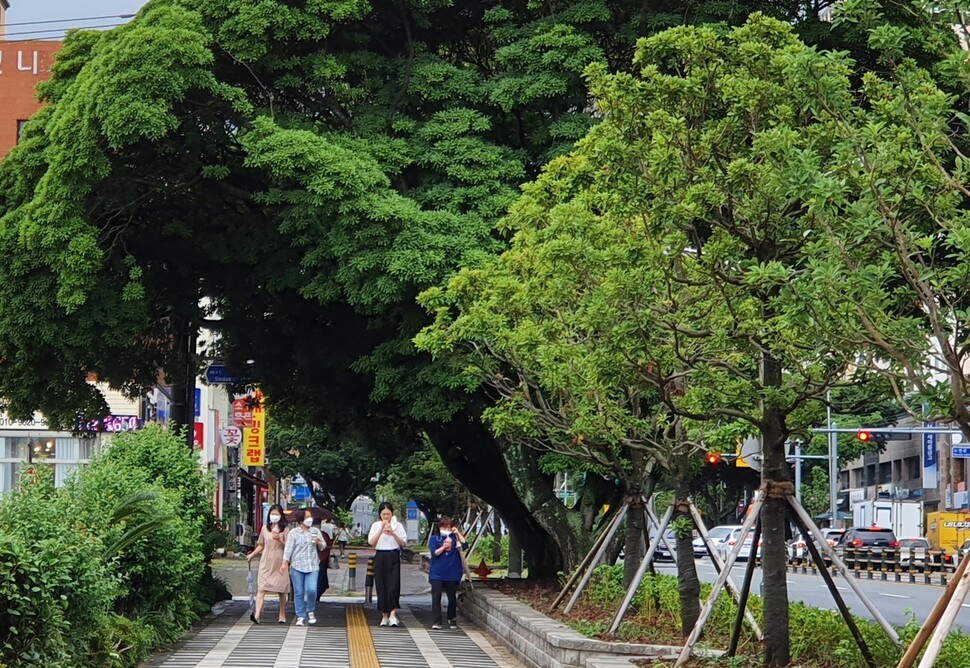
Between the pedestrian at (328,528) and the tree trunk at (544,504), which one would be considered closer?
the tree trunk at (544,504)

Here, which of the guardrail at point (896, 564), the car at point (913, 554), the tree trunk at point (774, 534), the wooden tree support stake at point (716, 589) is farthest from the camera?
the car at point (913, 554)

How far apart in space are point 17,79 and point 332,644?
32.2m

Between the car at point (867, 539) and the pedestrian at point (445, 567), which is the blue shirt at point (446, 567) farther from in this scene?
the car at point (867, 539)

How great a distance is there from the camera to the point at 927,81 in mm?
10281

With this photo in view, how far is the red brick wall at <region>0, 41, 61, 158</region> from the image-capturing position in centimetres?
4572

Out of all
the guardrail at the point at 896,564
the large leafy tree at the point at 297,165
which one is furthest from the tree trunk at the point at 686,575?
the guardrail at the point at 896,564

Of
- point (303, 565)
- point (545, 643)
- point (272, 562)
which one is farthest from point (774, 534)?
point (272, 562)

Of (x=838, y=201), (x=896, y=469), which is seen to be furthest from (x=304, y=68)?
(x=896, y=469)

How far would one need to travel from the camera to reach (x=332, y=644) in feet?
60.9

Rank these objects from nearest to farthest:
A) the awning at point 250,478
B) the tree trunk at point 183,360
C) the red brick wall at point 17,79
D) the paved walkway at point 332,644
→ the paved walkway at point 332,644, the tree trunk at point 183,360, the red brick wall at point 17,79, the awning at point 250,478

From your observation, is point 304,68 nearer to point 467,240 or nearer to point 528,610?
point 467,240

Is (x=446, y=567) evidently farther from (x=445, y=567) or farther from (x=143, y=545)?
(x=143, y=545)

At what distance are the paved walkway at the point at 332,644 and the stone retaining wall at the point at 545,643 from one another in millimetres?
246

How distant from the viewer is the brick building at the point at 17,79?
45.7 meters
